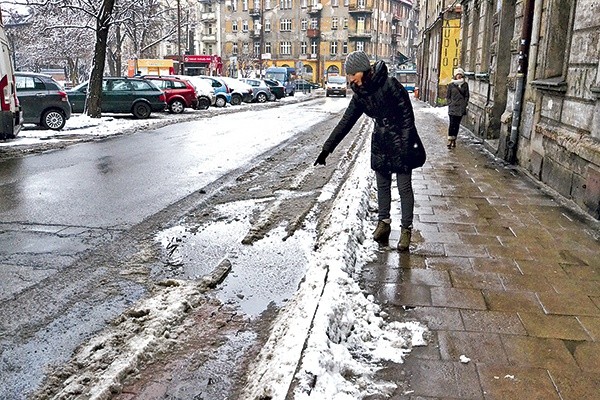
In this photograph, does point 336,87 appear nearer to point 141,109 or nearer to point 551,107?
point 141,109

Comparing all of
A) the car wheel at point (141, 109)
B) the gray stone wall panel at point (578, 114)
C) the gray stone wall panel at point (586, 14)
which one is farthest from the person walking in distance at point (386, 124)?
the car wheel at point (141, 109)

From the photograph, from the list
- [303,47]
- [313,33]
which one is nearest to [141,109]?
[313,33]

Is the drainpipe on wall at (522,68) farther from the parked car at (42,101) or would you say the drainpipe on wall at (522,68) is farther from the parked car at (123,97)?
the parked car at (123,97)

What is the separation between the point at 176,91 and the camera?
25.2m

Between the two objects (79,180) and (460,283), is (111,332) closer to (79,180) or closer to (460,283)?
(460,283)

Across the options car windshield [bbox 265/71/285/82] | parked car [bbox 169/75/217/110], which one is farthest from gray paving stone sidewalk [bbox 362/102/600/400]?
car windshield [bbox 265/71/285/82]

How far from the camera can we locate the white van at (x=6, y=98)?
12.0m

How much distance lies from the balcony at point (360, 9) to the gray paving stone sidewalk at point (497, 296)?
72.9 metres

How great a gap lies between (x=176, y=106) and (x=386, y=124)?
21.3 meters

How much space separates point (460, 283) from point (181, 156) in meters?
8.53

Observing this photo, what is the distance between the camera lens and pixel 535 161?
9.20m

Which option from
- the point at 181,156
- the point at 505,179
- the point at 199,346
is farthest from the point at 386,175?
the point at 181,156

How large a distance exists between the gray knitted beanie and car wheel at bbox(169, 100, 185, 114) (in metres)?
21.2

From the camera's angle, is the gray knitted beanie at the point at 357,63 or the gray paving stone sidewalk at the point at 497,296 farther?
the gray knitted beanie at the point at 357,63
